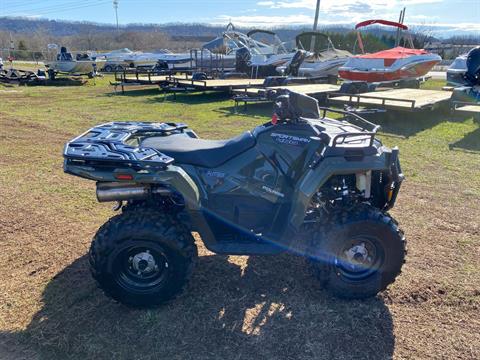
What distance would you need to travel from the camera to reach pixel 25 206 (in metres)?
4.83

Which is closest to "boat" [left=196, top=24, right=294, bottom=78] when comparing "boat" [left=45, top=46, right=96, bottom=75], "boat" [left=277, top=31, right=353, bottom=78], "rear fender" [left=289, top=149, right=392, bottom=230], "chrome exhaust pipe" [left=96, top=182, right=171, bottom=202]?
"boat" [left=277, top=31, right=353, bottom=78]

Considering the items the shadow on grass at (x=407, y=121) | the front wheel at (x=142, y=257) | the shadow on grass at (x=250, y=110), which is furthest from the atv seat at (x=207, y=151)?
the shadow on grass at (x=250, y=110)

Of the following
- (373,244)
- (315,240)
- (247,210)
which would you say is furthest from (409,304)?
(247,210)

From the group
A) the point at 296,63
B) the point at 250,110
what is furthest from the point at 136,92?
the point at 250,110

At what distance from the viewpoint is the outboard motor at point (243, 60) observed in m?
19.9

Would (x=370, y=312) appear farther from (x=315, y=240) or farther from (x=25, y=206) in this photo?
(x=25, y=206)

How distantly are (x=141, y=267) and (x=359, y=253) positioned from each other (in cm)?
162

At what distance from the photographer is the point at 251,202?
3080mm

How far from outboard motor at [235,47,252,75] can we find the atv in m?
17.5

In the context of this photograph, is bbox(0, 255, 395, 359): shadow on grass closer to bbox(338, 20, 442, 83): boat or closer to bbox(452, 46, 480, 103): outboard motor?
bbox(452, 46, 480, 103): outboard motor

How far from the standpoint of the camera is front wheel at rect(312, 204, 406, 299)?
2.93 meters

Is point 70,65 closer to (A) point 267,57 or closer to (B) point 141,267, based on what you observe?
(A) point 267,57

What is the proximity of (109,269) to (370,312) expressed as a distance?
6.29 feet

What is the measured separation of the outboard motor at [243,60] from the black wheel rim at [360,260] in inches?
698
